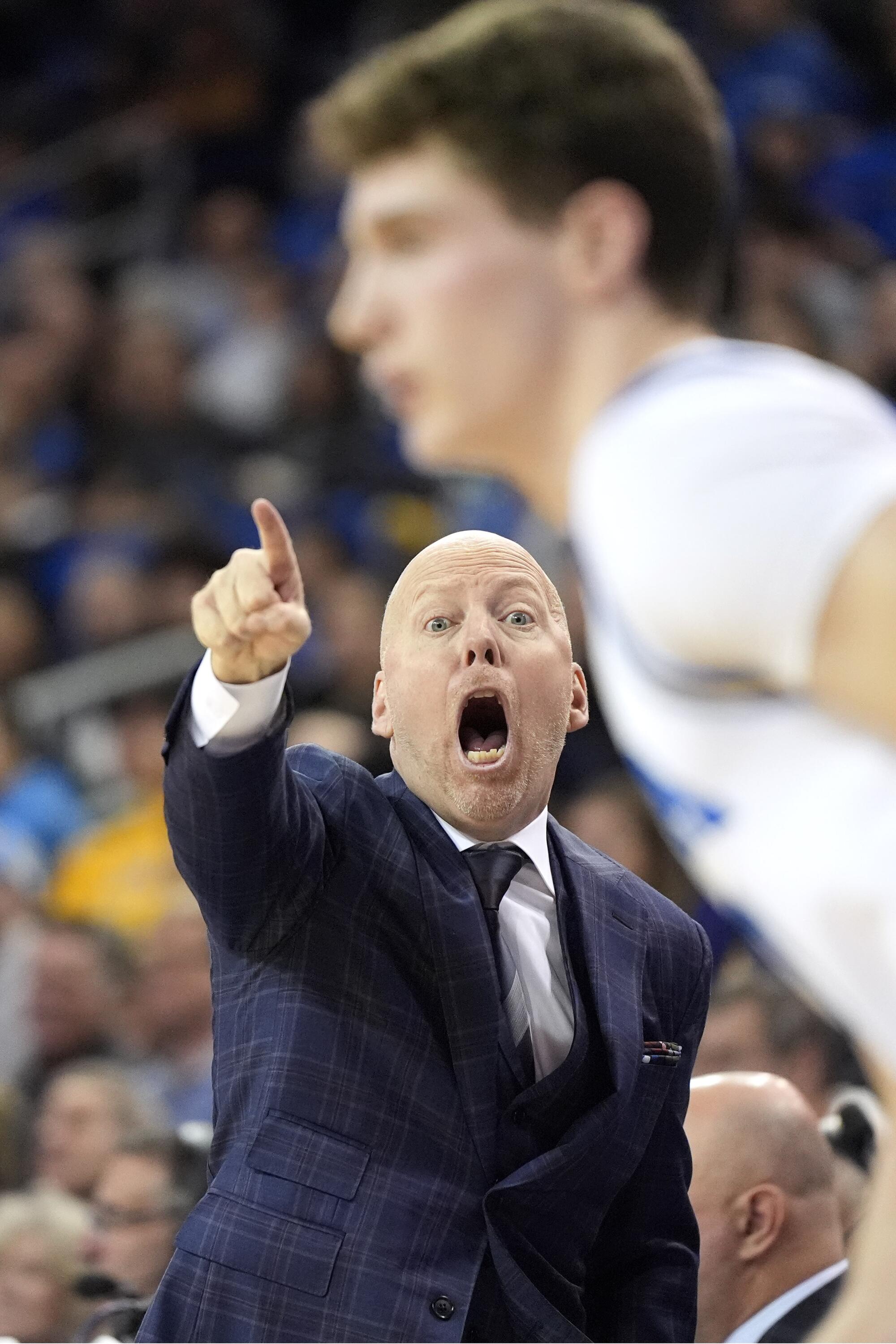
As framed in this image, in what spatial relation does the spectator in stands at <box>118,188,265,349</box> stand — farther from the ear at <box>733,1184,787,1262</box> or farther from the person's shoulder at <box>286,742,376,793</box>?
the person's shoulder at <box>286,742,376,793</box>

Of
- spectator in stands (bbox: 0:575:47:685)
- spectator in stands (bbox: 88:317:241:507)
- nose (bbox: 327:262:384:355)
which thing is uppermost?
spectator in stands (bbox: 88:317:241:507)

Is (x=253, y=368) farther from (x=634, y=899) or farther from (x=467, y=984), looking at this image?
(x=467, y=984)

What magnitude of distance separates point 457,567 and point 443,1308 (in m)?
0.56

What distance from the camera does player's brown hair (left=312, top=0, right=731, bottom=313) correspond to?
1610 millimetres

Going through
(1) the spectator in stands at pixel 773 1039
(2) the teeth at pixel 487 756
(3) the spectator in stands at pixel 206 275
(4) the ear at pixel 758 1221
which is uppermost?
(3) the spectator in stands at pixel 206 275

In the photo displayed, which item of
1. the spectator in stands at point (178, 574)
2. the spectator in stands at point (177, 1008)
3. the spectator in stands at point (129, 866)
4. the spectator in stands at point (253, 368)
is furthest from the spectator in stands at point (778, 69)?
the spectator in stands at point (177, 1008)

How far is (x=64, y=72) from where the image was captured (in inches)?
295

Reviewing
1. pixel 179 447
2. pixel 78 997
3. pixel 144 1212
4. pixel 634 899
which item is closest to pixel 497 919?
pixel 634 899

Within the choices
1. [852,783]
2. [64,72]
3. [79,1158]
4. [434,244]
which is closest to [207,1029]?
[79,1158]

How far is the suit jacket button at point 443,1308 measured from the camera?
50.5 inches

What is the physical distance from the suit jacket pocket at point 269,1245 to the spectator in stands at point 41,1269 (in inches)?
50.6

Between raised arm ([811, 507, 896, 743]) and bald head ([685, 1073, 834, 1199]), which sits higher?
raised arm ([811, 507, 896, 743])

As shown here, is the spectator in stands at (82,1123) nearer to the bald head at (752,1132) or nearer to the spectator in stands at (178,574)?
the bald head at (752,1132)

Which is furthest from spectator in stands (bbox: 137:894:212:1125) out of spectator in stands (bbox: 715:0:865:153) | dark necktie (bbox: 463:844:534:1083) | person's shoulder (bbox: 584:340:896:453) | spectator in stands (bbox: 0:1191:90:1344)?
spectator in stands (bbox: 715:0:865:153)
